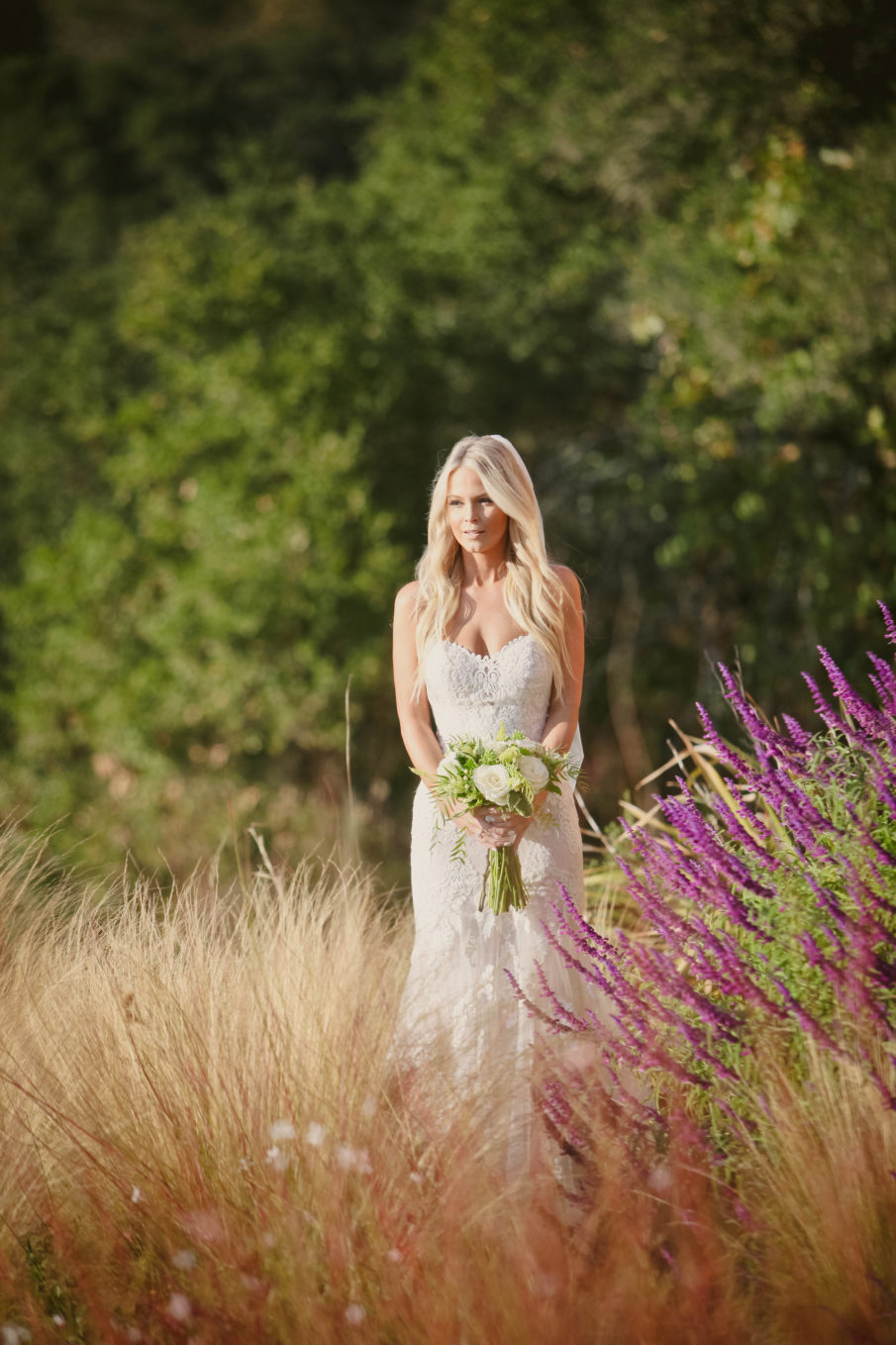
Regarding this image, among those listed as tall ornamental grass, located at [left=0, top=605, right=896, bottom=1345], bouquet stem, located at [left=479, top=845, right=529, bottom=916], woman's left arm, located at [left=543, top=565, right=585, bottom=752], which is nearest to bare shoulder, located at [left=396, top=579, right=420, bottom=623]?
woman's left arm, located at [left=543, top=565, right=585, bottom=752]

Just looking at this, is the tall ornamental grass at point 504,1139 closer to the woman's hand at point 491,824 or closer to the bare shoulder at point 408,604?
the woman's hand at point 491,824

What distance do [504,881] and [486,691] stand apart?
0.57m

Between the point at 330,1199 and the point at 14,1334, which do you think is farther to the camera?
the point at 330,1199

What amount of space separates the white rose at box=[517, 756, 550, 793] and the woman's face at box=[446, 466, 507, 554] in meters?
0.73

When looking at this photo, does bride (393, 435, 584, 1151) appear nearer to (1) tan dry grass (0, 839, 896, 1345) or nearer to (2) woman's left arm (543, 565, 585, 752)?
(2) woman's left arm (543, 565, 585, 752)

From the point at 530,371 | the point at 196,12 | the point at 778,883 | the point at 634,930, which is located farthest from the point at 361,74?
the point at 778,883

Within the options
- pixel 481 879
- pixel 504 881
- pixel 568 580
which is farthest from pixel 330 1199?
pixel 568 580

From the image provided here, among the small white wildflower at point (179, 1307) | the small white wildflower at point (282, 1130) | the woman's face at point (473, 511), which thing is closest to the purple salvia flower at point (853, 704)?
the woman's face at point (473, 511)

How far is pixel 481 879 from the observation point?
11.2ft

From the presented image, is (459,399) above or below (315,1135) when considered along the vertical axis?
below

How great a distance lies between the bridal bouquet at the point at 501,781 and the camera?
3150mm

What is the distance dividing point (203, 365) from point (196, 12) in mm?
9055

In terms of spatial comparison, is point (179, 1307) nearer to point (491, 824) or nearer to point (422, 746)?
point (491, 824)

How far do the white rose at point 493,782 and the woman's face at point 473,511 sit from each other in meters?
0.78
